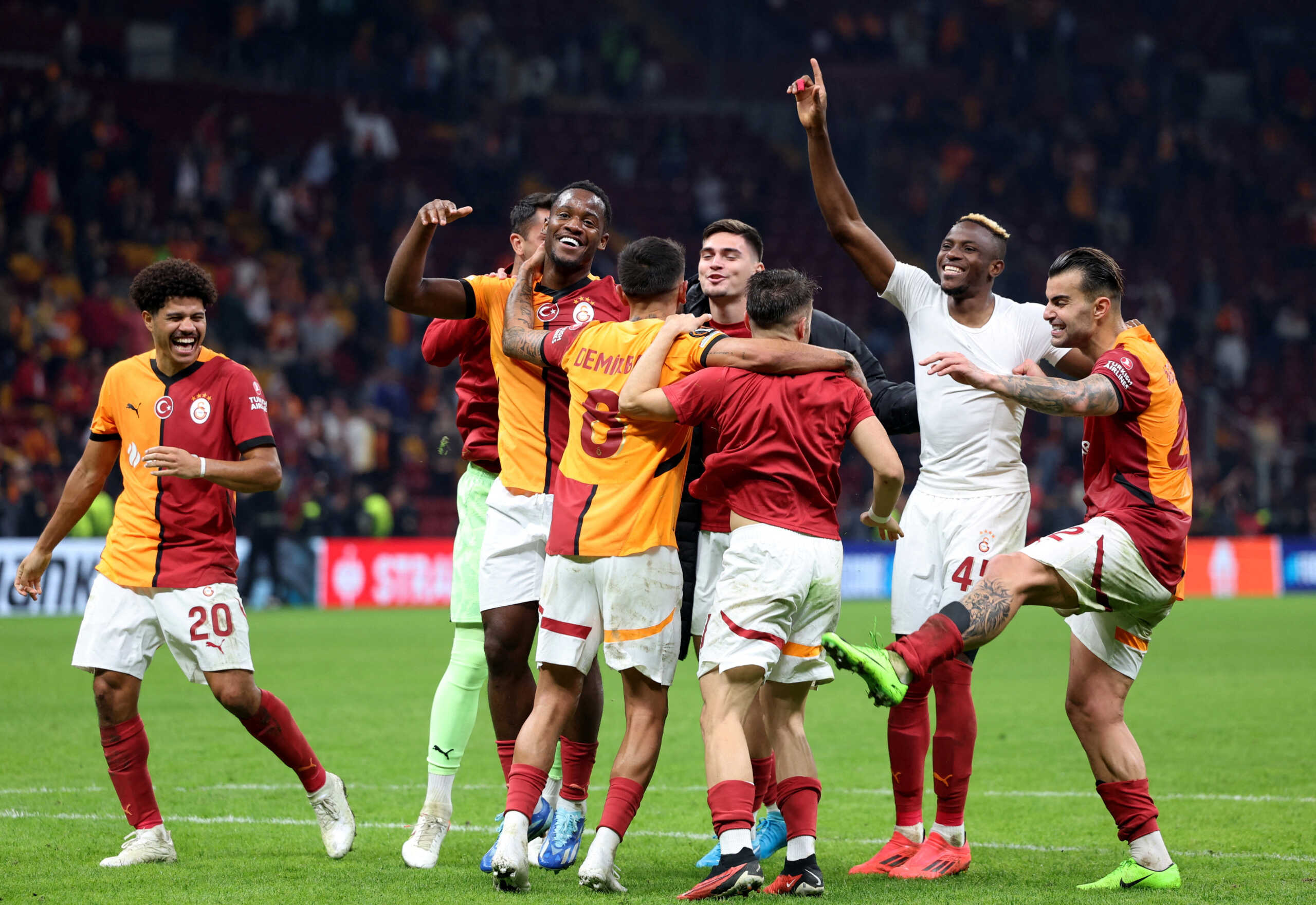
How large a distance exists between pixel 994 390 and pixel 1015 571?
68cm

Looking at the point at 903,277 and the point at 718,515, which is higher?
the point at 903,277

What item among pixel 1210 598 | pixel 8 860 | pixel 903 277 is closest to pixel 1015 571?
pixel 903 277

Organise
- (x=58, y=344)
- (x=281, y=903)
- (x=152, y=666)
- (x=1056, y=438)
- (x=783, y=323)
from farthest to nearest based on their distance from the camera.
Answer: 1. (x=1056, y=438)
2. (x=58, y=344)
3. (x=152, y=666)
4. (x=783, y=323)
5. (x=281, y=903)

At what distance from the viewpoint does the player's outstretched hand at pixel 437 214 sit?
19.2 ft

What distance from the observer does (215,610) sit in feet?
19.6

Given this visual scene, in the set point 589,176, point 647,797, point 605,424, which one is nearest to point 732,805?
point 605,424

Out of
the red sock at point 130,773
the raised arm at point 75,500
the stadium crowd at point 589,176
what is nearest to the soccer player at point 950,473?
the red sock at point 130,773

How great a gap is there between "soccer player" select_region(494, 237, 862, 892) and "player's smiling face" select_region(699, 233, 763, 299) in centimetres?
25

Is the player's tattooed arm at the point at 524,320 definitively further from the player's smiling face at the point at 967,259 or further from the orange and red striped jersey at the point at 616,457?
the player's smiling face at the point at 967,259

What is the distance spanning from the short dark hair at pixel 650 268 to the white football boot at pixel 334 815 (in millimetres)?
2418

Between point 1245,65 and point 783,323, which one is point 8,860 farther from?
point 1245,65

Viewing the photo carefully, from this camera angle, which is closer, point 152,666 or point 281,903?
point 281,903

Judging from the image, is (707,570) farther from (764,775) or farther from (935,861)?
(935,861)

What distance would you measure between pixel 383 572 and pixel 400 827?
13736 mm
